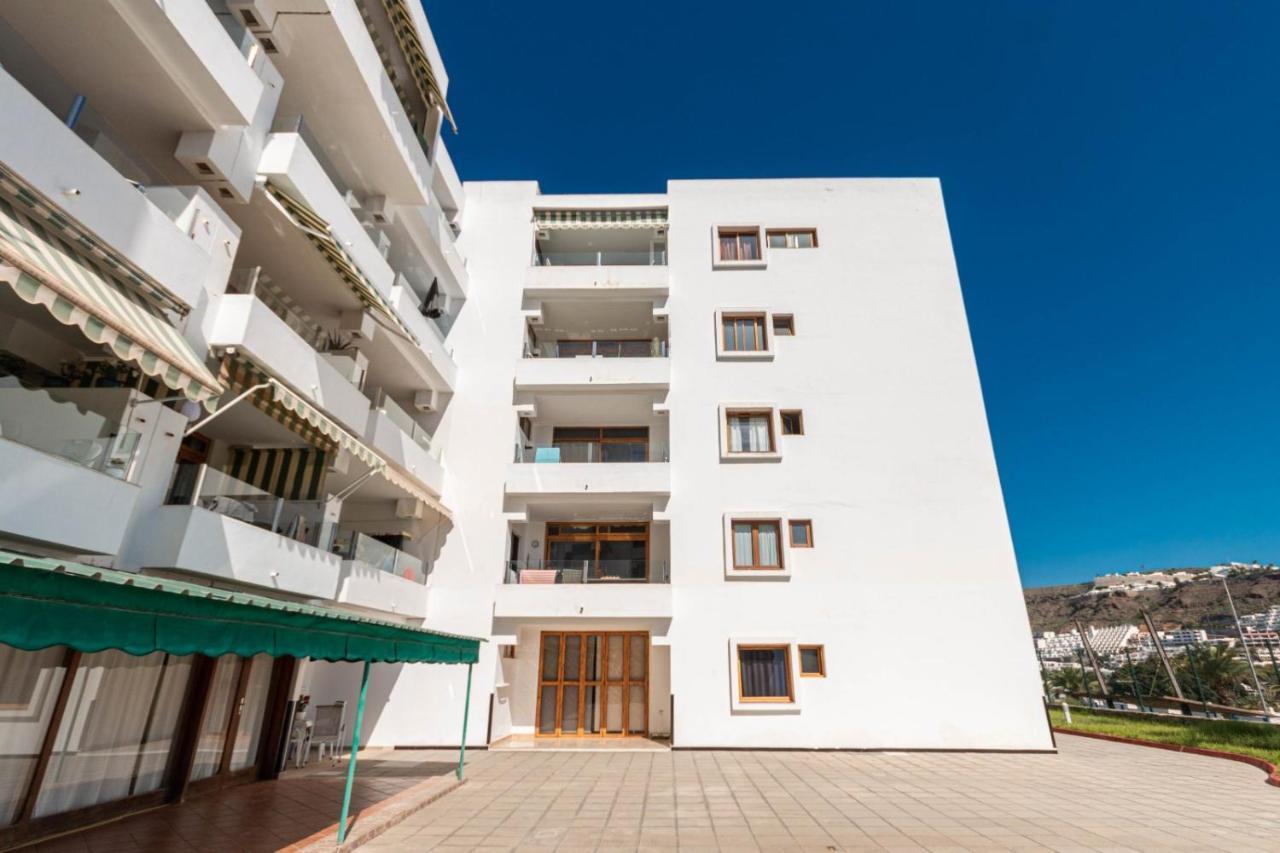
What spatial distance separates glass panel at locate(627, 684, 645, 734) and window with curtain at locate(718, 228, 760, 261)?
40.9ft

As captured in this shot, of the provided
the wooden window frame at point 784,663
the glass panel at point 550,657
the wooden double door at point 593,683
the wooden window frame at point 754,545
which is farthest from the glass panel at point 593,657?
the wooden window frame at point 754,545

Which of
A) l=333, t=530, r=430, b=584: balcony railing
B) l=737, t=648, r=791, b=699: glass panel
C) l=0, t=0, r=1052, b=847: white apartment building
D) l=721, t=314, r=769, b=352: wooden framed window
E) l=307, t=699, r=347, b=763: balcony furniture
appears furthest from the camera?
l=721, t=314, r=769, b=352: wooden framed window

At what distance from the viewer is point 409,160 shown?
13.5 metres

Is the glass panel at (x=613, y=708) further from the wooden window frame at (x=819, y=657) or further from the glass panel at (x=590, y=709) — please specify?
the wooden window frame at (x=819, y=657)

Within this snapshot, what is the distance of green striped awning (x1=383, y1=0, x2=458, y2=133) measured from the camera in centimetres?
1220

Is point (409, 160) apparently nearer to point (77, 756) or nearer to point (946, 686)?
point (77, 756)

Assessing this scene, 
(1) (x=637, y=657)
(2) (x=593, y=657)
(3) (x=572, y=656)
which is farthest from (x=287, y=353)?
(1) (x=637, y=657)

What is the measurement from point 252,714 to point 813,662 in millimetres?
11267

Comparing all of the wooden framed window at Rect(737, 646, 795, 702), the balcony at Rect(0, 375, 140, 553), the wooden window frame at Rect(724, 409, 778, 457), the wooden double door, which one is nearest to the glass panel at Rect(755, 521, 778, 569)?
the wooden window frame at Rect(724, 409, 778, 457)

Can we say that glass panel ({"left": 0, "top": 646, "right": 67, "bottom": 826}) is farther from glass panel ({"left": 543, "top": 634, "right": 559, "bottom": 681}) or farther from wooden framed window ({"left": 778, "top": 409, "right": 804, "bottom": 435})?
wooden framed window ({"left": 778, "top": 409, "right": 804, "bottom": 435})

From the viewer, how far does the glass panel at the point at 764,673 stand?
1328 centimetres

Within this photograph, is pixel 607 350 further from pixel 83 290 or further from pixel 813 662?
pixel 83 290

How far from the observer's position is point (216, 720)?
904 centimetres

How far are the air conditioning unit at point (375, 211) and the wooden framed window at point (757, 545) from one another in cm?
1152
